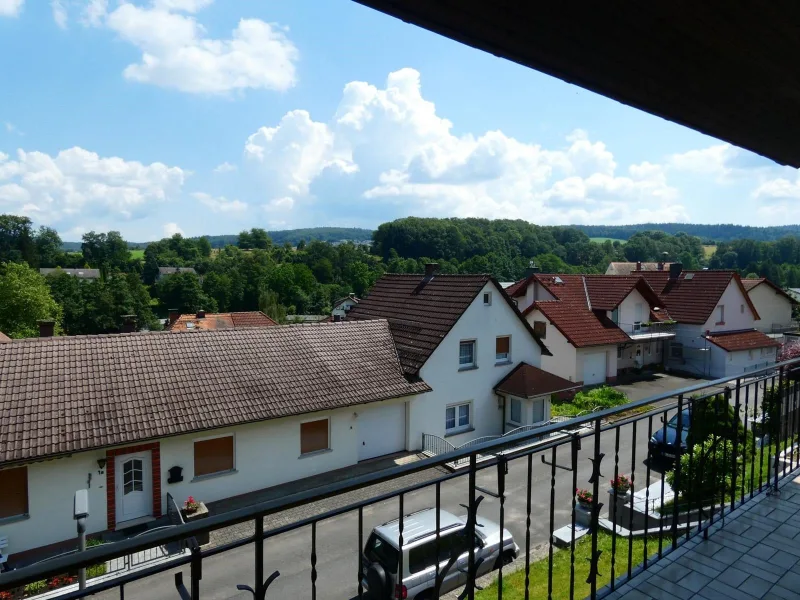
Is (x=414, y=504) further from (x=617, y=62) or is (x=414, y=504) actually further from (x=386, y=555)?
(x=617, y=62)

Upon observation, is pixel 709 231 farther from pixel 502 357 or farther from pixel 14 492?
pixel 14 492

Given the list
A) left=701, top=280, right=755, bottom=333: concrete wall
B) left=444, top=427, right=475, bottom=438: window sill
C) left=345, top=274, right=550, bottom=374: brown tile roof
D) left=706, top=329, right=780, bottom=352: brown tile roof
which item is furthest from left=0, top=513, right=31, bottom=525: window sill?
left=701, top=280, right=755, bottom=333: concrete wall

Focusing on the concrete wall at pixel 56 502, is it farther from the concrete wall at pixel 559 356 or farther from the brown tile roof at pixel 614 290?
the brown tile roof at pixel 614 290

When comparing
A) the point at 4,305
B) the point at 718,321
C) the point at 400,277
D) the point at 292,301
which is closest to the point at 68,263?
the point at 292,301

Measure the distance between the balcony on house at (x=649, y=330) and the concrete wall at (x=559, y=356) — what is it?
15.4 ft

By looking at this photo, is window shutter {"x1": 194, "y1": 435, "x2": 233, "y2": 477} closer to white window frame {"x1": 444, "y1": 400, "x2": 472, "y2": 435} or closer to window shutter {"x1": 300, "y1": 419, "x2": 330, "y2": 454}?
window shutter {"x1": 300, "y1": 419, "x2": 330, "y2": 454}

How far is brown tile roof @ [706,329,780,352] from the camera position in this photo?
27969 mm

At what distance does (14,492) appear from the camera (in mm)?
10320

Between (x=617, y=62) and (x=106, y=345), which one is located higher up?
(x=617, y=62)

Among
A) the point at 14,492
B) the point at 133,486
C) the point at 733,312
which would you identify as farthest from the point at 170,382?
the point at 733,312

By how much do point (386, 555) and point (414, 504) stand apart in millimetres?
3771

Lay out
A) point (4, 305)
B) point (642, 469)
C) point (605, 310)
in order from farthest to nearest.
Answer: point (4, 305) → point (605, 310) → point (642, 469)

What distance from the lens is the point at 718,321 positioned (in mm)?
29594

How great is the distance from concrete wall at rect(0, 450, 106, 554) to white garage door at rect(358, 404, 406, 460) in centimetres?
663
